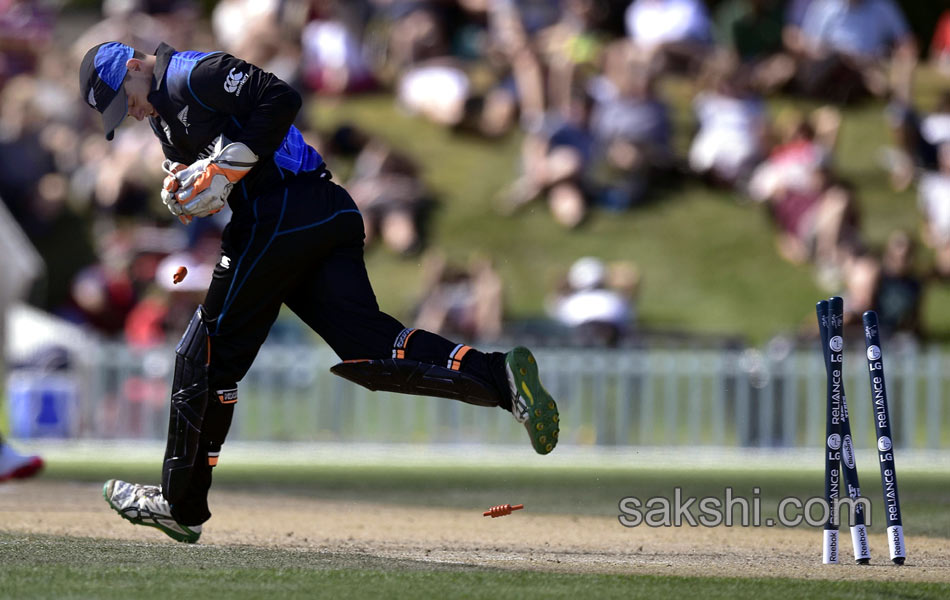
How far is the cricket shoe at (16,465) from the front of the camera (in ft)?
29.1

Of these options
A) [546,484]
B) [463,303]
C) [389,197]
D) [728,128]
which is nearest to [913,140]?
[728,128]

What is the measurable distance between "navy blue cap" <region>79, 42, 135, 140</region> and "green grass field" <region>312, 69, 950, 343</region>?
11.0 m

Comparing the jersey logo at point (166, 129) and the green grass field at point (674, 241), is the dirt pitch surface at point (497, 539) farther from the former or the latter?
the green grass field at point (674, 241)

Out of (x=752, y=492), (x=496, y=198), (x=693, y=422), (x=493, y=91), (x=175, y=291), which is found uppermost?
(x=493, y=91)

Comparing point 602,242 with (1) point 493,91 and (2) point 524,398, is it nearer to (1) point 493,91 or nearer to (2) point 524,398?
(1) point 493,91

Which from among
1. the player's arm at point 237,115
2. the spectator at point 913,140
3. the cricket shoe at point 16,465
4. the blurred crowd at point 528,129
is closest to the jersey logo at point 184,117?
the player's arm at point 237,115

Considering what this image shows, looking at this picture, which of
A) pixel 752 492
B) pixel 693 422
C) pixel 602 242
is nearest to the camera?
pixel 752 492

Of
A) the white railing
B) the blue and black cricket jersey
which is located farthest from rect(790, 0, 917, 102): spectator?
the blue and black cricket jersey

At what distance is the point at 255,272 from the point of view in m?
6.38

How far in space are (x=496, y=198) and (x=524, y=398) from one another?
13223mm

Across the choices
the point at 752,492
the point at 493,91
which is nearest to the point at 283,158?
the point at 752,492

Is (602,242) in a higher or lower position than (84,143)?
lower

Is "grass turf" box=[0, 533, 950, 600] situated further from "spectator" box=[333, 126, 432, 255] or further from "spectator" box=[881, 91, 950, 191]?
"spectator" box=[881, 91, 950, 191]

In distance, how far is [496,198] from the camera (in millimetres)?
19438
